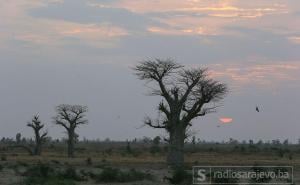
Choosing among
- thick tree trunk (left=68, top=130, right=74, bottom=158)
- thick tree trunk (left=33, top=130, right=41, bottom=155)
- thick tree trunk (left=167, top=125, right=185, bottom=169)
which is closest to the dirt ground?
thick tree trunk (left=167, top=125, right=185, bottom=169)

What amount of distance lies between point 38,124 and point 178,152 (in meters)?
44.3

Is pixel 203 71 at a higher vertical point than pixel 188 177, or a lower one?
higher

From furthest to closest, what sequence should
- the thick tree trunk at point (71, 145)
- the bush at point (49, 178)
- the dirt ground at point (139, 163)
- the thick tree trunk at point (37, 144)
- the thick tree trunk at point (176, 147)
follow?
the thick tree trunk at point (37, 144) < the thick tree trunk at point (71, 145) < the thick tree trunk at point (176, 147) < the dirt ground at point (139, 163) < the bush at point (49, 178)

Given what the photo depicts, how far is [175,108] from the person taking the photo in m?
41.1

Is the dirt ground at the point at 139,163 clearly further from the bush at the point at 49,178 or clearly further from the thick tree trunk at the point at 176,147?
the thick tree trunk at the point at 176,147

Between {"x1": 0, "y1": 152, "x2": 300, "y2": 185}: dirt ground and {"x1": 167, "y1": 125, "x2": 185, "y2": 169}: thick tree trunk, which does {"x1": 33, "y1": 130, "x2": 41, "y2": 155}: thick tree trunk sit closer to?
{"x1": 0, "y1": 152, "x2": 300, "y2": 185}: dirt ground

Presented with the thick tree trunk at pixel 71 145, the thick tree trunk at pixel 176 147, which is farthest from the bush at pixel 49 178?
the thick tree trunk at pixel 71 145

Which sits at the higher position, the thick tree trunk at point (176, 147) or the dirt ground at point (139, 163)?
the thick tree trunk at point (176, 147)

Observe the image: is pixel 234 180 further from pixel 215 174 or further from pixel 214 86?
pixel 214 86

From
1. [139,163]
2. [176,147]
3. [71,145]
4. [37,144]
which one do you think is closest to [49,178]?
[176,147]

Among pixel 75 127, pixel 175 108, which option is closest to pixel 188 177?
pixel 175 108

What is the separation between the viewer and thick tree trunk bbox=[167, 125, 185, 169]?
41625 mm

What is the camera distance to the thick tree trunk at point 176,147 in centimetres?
4162

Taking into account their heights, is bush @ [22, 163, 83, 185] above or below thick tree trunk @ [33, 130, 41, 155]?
below
